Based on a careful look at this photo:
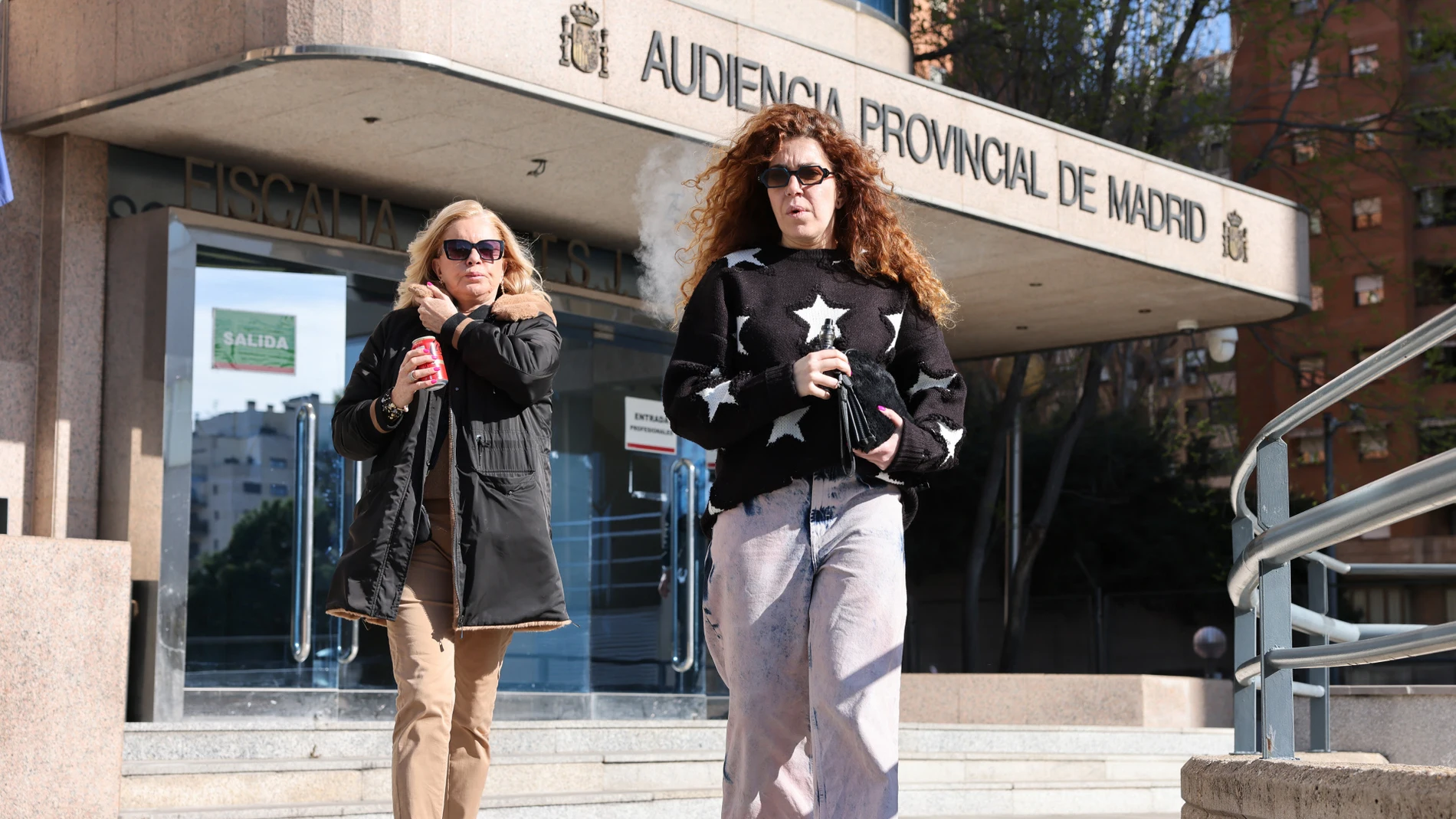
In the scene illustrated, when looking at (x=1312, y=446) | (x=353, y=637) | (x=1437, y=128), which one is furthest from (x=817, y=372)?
(x=1312, y=446)

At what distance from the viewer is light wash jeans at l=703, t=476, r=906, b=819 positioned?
3.38 meters

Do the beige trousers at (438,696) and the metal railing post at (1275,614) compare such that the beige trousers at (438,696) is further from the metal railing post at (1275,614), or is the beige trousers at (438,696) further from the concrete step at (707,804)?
the metal railing post at (1275,614)

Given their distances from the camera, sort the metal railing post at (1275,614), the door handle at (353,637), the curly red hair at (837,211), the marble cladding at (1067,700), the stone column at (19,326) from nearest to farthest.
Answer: the metal railing post at (1275,614) → the curly red hair at (837,211) → the stone column at (19,326) → the door handle at (353,637) → the marble cladding at (1067,700)

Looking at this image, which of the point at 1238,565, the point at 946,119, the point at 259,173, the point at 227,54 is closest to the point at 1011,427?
the point at 946,119

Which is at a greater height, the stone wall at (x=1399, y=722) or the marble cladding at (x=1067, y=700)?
the stone wall at (x=1399, y=722)

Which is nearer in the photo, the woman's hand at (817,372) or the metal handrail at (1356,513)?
the metal handrail at (1356,513)

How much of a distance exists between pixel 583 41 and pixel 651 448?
13.0ft

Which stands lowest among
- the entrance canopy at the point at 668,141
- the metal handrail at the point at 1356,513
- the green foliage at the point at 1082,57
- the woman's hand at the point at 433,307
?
the metal handrail at the point at 1356,513

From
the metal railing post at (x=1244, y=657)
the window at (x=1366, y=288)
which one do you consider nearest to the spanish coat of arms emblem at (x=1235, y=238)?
the metal railing post at (x=1244, y=657)

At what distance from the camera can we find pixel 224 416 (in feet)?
31.3

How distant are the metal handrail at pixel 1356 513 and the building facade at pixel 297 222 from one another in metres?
5.41

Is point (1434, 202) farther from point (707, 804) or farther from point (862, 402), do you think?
point (862, 402)

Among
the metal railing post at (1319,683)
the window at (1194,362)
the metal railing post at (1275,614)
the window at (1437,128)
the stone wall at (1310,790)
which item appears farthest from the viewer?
the window at (1194,362)

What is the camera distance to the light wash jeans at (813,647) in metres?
3.38
